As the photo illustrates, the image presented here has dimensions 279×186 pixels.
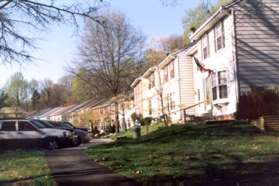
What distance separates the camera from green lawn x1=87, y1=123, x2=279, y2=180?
1272 centimetres

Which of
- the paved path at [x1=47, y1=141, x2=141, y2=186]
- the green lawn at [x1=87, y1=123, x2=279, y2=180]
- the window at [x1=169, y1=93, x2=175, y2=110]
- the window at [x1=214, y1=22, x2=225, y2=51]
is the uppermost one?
the window at [x1=214, y1=22, x2=225, y2=51]

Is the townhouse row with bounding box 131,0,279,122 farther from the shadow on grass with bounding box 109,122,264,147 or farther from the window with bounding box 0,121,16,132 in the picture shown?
A: the window with bounding box 0,121,16,132

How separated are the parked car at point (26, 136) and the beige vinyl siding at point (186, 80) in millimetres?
15523

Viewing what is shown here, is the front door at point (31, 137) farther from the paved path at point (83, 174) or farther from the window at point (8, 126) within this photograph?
the paved path at point (83, 174)

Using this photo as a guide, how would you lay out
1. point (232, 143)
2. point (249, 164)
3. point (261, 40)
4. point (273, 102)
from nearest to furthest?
point (249, 164)
point (232, 143)
point (273, 102)
point (261, 40)

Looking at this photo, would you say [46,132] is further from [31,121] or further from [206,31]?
[206,31]

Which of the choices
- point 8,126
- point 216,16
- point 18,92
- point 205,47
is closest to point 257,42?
point 216,16

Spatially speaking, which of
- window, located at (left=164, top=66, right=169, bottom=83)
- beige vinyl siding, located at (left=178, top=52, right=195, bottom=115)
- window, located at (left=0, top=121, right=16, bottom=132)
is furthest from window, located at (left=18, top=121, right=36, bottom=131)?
window, located at (left=164, top=66, right=169, bottom=83)

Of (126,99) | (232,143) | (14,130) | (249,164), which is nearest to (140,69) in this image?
(126,99)

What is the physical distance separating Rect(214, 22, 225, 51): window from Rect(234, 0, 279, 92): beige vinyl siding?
198 centimetres

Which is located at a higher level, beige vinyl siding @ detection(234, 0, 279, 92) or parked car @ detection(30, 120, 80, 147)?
beige vinyl siding @ detection(234, 0, 279, 92)

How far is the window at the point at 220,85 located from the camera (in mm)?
28219

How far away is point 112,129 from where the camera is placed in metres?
64.2

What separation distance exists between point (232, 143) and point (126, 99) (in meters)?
51.3
